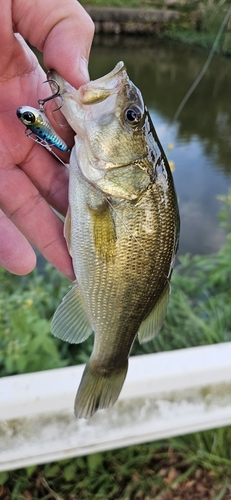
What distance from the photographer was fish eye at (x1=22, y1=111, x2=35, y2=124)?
1.27m

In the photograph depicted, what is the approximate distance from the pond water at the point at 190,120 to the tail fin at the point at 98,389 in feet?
9.51

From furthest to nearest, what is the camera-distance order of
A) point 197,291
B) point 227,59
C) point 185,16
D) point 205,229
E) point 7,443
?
point 185,16 → point 227,59 → point 205,229 → point 197,291 → point 7,443

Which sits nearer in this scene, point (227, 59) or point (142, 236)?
point (142, 236)

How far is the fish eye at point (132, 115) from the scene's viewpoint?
1308 mm

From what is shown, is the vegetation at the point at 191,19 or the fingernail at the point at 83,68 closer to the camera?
the fingernail at the point at 83,68

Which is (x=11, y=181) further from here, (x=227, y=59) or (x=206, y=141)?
(x=227, y=59)

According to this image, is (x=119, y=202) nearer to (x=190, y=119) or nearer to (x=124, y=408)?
(x=124, y=408)

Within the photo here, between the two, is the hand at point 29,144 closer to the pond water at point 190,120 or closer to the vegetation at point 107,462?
the vegetation at point 107,462

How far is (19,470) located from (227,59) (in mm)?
14579

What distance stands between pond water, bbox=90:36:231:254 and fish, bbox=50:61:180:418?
2933 mm

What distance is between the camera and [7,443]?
5.80 feet

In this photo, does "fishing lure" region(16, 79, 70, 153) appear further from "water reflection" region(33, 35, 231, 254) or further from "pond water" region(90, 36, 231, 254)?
"pond water" region(90, 36, 231, 254)

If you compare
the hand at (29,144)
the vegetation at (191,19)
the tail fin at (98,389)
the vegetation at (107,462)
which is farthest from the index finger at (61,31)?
the vegetation at (191,19)

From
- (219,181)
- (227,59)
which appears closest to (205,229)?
(219,181)
